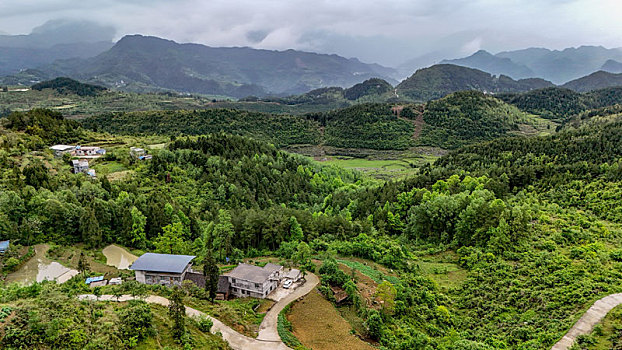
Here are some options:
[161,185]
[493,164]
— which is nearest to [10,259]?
[161,185]

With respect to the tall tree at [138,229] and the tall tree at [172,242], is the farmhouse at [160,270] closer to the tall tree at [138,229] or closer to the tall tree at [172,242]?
the tall tree at [172,242]

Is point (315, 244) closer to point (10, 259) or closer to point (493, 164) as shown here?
point (10, 259)

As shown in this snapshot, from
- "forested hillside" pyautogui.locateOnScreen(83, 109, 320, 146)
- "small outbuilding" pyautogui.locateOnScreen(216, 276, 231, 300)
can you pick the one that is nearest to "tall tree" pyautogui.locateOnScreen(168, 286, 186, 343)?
"small outbuilding" pyautogui.locateOnScreen(216, 276, 231, 300)

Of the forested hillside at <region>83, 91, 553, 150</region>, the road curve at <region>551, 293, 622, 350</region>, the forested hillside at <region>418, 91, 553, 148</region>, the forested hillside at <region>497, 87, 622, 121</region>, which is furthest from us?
the forested hillside at <region>497, 87, 622, 121</region>

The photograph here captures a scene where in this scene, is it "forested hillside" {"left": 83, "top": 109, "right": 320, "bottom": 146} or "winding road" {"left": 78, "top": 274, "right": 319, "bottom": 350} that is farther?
"forested hillside" {"left": 83, "top": 109, "right": 320, "bottom": 146}

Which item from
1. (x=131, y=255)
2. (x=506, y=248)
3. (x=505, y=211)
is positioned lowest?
(x=131, y=255)

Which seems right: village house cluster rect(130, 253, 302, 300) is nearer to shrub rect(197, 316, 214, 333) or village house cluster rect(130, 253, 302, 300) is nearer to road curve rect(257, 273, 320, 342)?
road curve rect(257, 273, 320, 342)

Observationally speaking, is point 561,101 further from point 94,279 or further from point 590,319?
point 94,279

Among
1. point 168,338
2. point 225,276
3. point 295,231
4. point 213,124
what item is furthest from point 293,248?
point 213,124
